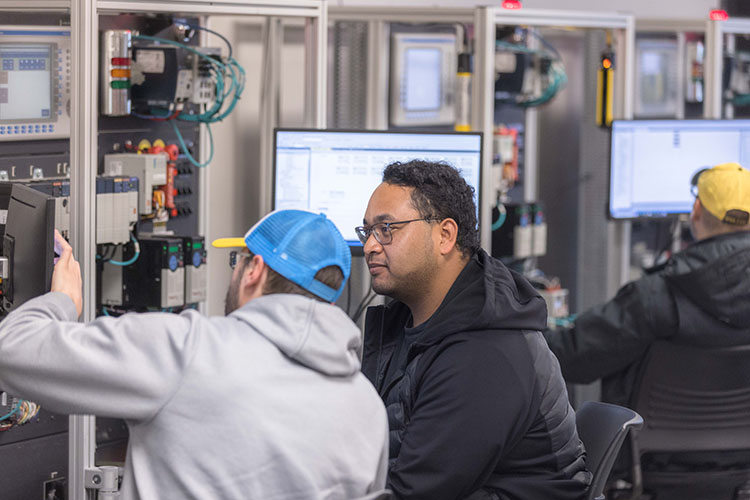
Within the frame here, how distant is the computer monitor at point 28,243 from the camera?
2115mm

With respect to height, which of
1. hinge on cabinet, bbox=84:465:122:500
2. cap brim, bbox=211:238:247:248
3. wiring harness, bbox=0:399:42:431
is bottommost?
hinge on cabinet, bbox=84:465:122:500

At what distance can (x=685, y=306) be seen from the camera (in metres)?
3.18

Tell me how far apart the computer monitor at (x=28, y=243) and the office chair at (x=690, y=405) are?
69.4 inches

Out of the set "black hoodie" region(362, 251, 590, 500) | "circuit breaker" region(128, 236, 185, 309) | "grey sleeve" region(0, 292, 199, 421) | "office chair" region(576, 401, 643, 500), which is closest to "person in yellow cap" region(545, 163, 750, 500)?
"office chair" region(576, 401, 643, 500)

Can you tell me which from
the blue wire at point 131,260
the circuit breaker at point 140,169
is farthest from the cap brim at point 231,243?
the circuit breaker at point 140,169

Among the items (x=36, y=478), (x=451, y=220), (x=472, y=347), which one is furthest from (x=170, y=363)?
(x=36, y=478)

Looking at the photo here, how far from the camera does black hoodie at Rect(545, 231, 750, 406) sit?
10.4 feet

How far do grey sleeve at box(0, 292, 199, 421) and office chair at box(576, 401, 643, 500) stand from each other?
3.11 feet

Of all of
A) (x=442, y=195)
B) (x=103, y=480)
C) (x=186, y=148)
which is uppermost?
(x=186, y=148)

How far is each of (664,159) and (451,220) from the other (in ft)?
7.04

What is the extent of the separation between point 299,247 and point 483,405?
20.2 inches

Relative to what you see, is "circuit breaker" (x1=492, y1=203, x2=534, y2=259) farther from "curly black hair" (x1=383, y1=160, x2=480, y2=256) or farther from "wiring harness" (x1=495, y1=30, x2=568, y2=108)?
"curly black hair" (x1=383, y1=160, x2=480, y2=256)

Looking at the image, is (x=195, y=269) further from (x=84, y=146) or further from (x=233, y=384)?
(x=233, y=384)

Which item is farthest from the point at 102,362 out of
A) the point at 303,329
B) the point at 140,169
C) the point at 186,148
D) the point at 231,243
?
the point at 186,148
